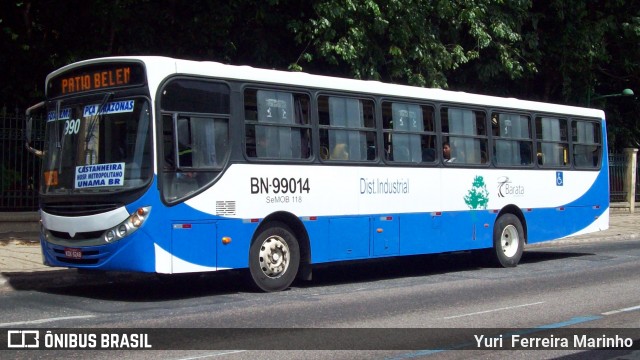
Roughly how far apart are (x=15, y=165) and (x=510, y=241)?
1024 cm

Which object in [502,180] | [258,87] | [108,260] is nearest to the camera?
[108,260]

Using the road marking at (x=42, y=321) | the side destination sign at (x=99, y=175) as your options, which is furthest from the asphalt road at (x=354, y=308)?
the side destination sign at (x=99, y=175)

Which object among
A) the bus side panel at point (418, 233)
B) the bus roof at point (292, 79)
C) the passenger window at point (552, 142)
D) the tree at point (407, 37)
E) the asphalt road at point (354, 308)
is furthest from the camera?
the tree at point (407, 37)

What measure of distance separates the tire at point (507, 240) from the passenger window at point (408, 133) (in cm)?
239

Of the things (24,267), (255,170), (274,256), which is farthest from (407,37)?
(24,267)

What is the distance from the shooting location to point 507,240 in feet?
55.6

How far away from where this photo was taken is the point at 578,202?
60.8 feet

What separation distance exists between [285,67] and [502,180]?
7.16 meters

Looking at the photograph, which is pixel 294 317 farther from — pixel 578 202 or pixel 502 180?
pixel 578 202

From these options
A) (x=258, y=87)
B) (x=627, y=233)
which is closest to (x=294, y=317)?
(x=258, y=87)

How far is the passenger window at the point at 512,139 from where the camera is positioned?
54.6 ft

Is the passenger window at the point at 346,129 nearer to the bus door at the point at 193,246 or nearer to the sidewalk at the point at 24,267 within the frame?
the bus door at the point at 193,246

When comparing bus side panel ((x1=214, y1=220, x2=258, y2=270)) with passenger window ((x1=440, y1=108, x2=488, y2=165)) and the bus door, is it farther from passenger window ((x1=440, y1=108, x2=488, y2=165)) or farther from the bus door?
passenger window ((x1=440, y1=108, x2=488, y2=165))

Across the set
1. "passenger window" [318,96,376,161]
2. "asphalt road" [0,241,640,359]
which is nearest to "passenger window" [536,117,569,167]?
"asphalt road" [0,241,640,359]
